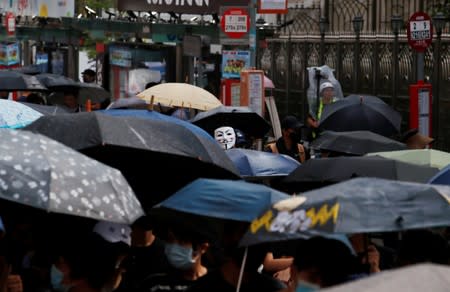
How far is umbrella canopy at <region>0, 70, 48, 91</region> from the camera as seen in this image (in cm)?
2338

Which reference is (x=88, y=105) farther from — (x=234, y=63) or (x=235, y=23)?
(x=234, y=63)

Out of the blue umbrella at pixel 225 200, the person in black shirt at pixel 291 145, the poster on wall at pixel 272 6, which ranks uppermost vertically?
the poster on wall at pixel 272 6

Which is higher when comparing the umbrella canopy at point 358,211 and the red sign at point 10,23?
the red sign at point 10,23

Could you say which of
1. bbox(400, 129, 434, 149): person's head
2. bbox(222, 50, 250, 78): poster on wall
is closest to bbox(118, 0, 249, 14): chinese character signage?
bbox(222, 50, 250, 78): poster on wall

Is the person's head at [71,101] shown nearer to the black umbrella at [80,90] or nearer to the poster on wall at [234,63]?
the black umbrella at [80,90]

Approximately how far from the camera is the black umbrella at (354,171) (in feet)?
34.8

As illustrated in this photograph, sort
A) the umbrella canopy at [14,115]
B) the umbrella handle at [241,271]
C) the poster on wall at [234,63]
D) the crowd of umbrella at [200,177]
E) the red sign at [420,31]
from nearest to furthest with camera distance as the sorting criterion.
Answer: the crowd of umbrella at [200,177] < the umbrella handle at [241,271] < the umbrella canopy at [14,115] < the red sign at [420,31] < the poster on wall at [234,63]

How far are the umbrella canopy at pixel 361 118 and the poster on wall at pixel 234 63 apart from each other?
642 centimetres

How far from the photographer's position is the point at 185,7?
2964 centimetres

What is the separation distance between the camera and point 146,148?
10125mm

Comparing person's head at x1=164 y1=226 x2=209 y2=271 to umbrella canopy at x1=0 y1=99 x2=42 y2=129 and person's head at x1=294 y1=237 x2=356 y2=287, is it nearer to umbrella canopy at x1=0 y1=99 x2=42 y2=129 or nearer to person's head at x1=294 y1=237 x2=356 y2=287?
person's head at x1=294 y1=237 x2=356 y2=287

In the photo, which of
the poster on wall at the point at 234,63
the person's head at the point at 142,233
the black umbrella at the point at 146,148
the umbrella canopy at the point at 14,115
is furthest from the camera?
the poster on wall at the point at 234,63

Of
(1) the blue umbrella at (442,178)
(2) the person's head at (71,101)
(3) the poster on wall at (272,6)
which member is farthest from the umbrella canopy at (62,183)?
(3) the poster on wall at (272,6)

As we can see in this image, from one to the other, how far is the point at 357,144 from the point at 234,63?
1075 cm
